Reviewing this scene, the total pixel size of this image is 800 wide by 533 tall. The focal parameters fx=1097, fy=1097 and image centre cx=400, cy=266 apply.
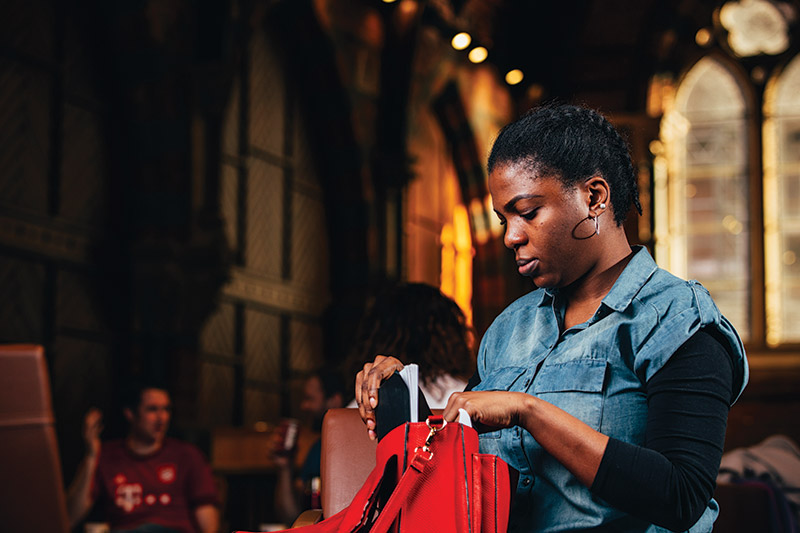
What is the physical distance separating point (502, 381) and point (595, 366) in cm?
20

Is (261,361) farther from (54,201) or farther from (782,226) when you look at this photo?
(782,226)

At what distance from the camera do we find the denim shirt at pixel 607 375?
1.57 metres

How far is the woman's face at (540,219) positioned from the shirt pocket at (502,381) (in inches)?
6.7

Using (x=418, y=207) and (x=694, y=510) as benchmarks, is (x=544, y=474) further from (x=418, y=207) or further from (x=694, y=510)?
(x=418, y=207)

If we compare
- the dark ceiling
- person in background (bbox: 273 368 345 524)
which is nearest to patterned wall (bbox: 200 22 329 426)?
person in background (bbox: 273 368 345 524)

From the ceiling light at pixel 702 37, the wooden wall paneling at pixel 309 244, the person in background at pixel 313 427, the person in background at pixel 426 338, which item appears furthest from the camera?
the ceiling light at pixel 702 37

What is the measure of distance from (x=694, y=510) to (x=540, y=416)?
9.7 inches

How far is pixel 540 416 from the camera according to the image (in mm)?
1460

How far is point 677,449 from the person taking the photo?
1.47m

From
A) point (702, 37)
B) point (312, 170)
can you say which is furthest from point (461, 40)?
point (702, 37)

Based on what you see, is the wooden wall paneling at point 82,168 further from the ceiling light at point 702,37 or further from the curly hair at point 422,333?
the ceiling light at point 702,37

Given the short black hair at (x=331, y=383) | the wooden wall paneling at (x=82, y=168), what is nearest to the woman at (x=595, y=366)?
the short black hair at (x=331, y=383)

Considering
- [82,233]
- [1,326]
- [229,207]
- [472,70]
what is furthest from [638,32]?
[1,326]

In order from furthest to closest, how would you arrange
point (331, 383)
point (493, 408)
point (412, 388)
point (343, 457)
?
point (331, 383) → point (343, 457) → point (412, 388) → point (493, 408)
